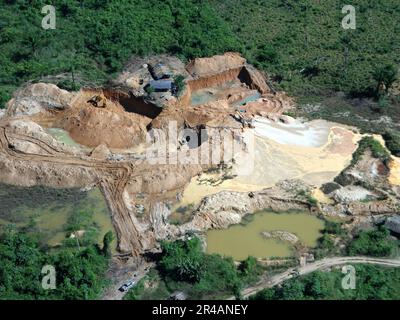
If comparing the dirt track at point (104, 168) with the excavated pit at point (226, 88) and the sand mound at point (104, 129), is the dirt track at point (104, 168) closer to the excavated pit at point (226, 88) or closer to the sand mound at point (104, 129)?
the sand mound at point (104, 129)

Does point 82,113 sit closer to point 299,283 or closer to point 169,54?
point 169,54

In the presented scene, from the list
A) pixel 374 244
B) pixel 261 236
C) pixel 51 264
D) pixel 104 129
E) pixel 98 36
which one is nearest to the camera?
pixel 51 264

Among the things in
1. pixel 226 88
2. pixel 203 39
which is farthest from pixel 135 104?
pixel 203 39

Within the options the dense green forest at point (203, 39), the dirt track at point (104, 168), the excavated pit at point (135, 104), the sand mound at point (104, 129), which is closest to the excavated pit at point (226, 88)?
the dense green forest at point (203, 39)

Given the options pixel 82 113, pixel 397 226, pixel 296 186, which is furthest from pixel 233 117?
pixel 397 226

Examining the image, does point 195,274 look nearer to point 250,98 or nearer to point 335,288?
point 335,288

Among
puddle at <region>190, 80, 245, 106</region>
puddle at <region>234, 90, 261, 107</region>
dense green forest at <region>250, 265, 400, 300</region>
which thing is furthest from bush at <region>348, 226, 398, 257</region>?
puddle at <region>190, 80, 245, 106</region>
